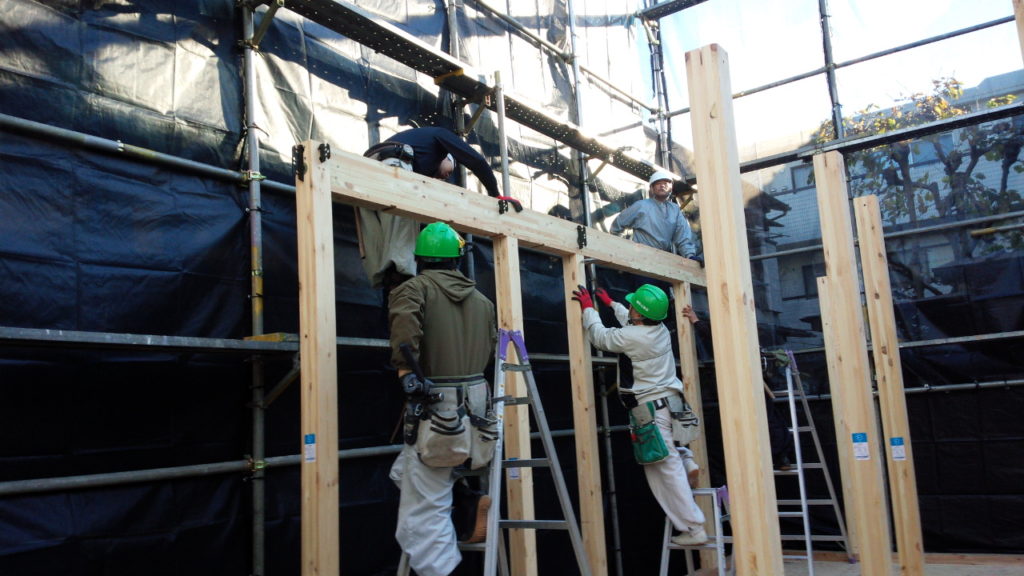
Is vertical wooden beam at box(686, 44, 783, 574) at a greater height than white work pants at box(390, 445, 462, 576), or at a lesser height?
greater

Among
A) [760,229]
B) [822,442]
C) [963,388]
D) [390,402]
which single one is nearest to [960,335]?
[963,388]

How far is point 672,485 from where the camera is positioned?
4719 millimetres

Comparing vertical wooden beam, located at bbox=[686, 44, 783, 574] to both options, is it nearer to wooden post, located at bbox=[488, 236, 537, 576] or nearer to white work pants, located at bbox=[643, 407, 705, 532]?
wooden post, located at bbox=[488, 236, 537, 576]

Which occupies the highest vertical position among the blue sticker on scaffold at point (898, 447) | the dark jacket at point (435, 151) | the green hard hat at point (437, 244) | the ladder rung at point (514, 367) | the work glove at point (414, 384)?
the dark jacket at point (435, 151)

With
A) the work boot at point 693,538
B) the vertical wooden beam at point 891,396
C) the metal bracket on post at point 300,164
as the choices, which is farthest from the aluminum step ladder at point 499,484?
the vertical wooden beam at point 891,396

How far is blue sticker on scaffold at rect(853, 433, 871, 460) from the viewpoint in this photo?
394cm

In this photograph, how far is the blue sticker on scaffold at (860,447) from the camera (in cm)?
394

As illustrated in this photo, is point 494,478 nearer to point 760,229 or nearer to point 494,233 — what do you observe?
point 494,233

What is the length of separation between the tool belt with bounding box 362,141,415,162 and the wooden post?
0.66 m

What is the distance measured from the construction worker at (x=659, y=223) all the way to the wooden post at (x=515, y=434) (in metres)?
2.49

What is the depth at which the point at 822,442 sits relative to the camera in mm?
6703

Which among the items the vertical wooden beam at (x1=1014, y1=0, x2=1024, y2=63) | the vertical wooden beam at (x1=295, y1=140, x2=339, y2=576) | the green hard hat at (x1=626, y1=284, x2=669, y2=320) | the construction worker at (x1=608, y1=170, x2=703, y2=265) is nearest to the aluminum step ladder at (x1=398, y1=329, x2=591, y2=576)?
the vertical wooden beam at (x1=295, y1=140, x2=339, y2=576)

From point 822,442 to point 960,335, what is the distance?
1389mm

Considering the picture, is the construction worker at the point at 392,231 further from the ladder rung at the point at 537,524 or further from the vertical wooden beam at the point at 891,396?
the vertical wooden beam at the point at 891,396
